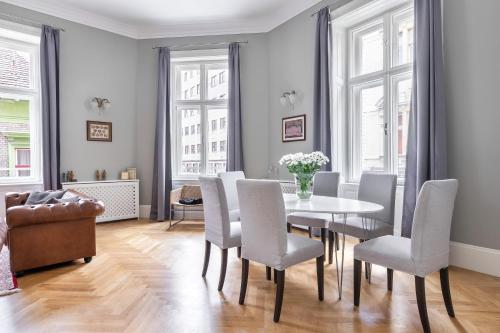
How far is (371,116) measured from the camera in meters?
4.11

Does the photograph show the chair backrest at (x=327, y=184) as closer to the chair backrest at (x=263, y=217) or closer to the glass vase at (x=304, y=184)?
the glass vase at (x=304, y=184)

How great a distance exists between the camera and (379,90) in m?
4.00

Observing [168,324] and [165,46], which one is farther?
[165,46]

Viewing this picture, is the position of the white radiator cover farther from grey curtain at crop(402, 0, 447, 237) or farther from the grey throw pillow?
grey curtain at crop(402, 0, 447, 237)

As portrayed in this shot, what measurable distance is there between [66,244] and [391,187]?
10.1 ft

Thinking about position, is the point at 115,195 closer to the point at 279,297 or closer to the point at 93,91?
the point at 93,91

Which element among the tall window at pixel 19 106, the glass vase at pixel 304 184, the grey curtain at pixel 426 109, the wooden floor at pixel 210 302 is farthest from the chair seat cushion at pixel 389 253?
the tall window at pixel 19 106

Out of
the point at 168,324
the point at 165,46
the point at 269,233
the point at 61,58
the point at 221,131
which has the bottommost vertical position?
the point at 168,324

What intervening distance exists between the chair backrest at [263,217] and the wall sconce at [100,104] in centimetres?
398

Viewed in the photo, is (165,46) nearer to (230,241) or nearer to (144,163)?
(144,163)

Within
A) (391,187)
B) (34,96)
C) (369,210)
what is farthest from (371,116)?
(34,96)

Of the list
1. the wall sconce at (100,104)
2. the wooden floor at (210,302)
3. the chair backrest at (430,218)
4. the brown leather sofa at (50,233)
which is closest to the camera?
the chair backrest at (430,218)

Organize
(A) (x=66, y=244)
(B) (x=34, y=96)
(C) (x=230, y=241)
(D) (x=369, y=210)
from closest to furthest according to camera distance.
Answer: (D) (x=369, y=210) → (C) (x=230, y=241) → (A) (x=66, y=244) → (B) (x=34, y=96)

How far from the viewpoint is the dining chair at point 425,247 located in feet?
5.87
